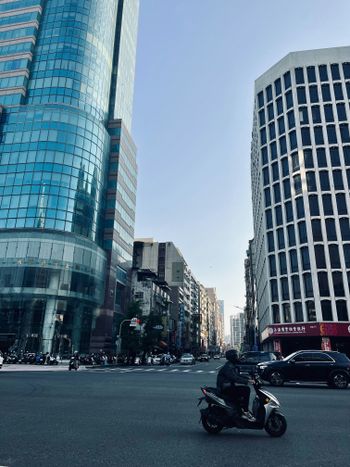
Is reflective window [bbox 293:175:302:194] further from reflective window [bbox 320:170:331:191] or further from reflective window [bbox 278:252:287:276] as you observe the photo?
reflective window [bbox 278:252:287:276]

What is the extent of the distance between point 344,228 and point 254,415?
153ft

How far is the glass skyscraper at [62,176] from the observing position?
48375 millimetres

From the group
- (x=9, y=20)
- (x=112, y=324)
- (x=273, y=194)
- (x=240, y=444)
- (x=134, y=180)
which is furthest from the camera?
(x=134, y=180)

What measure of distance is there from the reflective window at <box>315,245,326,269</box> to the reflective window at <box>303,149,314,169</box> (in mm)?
12467

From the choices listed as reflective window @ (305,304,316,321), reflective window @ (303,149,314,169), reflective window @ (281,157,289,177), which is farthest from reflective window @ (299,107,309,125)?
reflective window @ (305,304,316,321)

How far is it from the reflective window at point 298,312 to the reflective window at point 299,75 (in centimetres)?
3594

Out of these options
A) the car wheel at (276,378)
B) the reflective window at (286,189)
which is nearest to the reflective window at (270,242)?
the reflective window at (286,189)

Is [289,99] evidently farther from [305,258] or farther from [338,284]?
[338,284]

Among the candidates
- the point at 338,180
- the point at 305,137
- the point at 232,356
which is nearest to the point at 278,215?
the point at 338,180

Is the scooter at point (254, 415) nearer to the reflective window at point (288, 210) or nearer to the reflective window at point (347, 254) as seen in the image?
the reflective window at point (347, 254)

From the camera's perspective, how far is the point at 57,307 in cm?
4819

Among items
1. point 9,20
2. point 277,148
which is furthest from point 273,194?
point 9,20

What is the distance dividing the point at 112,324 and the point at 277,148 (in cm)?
4077

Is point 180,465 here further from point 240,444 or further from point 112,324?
point 112,324
